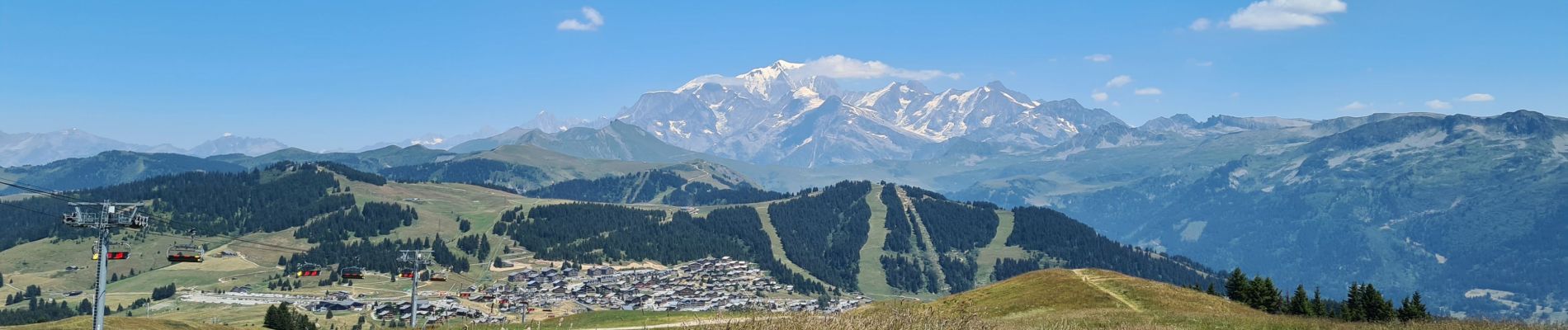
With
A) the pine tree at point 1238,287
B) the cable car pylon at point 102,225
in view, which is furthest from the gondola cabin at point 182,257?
the pine tree at point 1238,287

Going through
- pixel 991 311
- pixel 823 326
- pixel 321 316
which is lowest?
pixel 321 316

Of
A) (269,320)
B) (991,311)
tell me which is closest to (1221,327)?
(991,311)

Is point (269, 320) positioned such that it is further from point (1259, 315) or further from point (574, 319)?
point (1259, 315)

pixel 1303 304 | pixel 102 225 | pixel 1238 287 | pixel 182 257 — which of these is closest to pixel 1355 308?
pixel 1303 304

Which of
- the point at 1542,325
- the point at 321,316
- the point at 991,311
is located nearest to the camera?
the point at 1542,325

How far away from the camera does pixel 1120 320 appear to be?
5716 centimetres

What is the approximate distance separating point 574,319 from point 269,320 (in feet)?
135

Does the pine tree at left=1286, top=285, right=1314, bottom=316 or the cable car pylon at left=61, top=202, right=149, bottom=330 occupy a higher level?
the cable car pylon at left=61, top=202, right=149, bottom=330

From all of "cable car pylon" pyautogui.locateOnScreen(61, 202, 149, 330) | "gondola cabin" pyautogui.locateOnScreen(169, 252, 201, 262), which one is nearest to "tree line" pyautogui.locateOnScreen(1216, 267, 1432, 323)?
"cable car pylon" pyautogui.locateOnScreen(61, 202, 149, 330)

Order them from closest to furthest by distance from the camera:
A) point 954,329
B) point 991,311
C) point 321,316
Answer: point 954,329, point 991,311, point 321,316

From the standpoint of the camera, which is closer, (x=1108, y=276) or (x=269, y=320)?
(x=1108, y=276)

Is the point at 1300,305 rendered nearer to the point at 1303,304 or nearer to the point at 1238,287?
the point at 1303,304

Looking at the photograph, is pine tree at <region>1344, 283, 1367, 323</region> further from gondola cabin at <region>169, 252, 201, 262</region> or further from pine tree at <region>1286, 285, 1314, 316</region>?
gondola cabin at <region>169, 252, 201, 262</region>

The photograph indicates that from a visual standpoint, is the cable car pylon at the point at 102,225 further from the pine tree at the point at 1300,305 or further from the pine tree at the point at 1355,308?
the pine tree at the point at 1355,308
